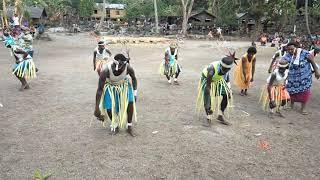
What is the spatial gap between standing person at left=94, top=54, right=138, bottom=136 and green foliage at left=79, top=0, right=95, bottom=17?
53.8m

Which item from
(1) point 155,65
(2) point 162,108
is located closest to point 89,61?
(1) point 155,65

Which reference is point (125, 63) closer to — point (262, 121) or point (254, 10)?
point (262, 121)

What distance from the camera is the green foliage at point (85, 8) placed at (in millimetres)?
58000

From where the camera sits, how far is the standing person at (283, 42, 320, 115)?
7.95 meters

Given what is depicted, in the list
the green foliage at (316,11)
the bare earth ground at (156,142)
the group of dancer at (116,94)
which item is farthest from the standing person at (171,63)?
the green foliage at (316,11)

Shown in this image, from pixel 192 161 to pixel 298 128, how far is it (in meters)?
2.67

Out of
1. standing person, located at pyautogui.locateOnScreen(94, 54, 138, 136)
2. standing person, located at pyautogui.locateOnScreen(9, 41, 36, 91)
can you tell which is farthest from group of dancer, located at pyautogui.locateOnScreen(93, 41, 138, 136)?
standing person, located at pyautogui.locateOnScreen(9, 41, 36, 91)

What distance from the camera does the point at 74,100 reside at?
9.05 meters

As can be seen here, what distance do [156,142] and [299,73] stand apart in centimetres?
377

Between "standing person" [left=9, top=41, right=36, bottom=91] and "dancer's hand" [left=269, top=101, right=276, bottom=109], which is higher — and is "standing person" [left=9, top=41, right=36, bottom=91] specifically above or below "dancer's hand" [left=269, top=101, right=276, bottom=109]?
Answer: above

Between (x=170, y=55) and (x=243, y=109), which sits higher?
(x=170, y=55)

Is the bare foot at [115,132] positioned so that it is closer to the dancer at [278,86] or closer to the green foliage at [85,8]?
the dancer at [278,86]

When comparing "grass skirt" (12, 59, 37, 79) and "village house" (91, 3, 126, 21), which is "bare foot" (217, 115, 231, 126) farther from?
"village house" (91, 3, 126, 21)

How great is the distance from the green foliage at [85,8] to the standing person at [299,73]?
52.7 m
